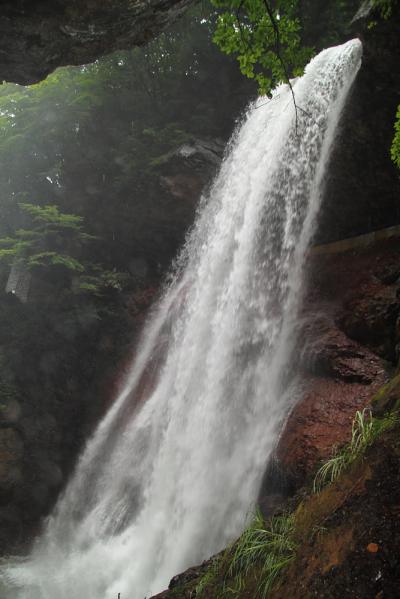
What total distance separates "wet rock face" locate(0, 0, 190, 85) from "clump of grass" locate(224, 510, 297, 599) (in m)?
5.62

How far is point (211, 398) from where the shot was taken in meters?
7.71

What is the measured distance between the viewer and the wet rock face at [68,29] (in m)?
4.78

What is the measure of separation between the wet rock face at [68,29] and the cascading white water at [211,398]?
2400 millimetres

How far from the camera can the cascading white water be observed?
6.21 m

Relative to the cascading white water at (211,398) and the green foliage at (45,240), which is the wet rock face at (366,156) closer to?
the cascading white water at (211,398)

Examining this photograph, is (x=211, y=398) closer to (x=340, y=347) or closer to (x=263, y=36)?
(x=340, y=347)

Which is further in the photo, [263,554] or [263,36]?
[263,36]

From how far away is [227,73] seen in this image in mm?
13594

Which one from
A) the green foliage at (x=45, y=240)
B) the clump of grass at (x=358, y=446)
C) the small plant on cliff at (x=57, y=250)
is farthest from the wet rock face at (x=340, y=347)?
the green foliage at (x=45, y=240)

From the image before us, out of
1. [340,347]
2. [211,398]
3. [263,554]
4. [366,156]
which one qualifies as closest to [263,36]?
[340,347]

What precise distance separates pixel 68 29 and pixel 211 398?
5985 millimetres

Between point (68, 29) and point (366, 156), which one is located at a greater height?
point (68, 29)

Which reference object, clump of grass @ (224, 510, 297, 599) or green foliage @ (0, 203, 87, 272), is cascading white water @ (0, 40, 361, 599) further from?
green foliage @ (0, 203, 87, 272)

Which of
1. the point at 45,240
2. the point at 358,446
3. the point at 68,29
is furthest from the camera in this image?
the point at 45,240
